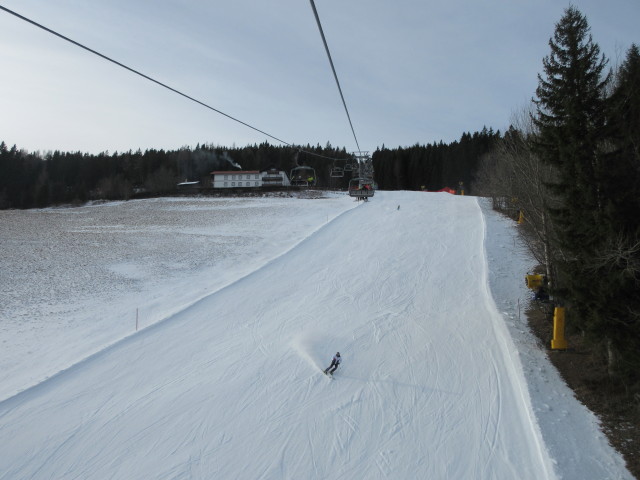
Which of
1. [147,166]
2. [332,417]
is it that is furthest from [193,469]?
[147,166]

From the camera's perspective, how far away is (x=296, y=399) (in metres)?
8.74

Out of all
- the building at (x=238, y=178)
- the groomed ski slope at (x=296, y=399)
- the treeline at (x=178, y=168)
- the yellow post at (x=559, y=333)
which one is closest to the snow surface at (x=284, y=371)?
the groomed ski slope at (x=296, y=399)

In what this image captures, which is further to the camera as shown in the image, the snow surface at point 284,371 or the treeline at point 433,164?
the treeline at point 433,164

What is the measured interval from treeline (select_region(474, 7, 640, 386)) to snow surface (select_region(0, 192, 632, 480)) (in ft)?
6.35

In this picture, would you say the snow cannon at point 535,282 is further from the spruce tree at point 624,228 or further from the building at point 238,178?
the building at point 238,178

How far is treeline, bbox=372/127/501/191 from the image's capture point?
74.6 m

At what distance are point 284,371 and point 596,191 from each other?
8.90 meters

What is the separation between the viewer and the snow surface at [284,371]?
6.95 m

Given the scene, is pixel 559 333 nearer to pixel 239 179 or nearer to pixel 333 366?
pixel 333 366

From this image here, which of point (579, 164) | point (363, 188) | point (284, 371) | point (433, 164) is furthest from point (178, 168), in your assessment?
point (579, 164)

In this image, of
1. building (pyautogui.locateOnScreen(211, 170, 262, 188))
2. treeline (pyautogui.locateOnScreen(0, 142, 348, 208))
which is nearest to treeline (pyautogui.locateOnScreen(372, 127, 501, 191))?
treeline (pyautogui.locateOnScreen(0, 142, 348, 208))

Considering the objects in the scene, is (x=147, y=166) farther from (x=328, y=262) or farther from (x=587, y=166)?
(x=587, y=166)

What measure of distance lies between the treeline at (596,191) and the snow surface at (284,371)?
194 cm

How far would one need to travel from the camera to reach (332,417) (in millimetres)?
8117
